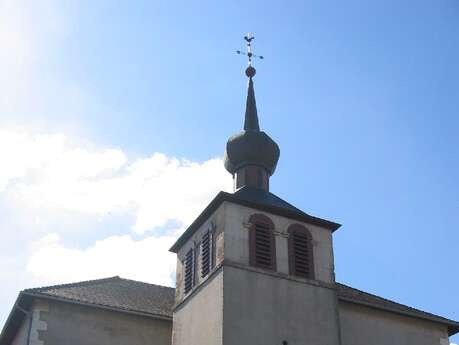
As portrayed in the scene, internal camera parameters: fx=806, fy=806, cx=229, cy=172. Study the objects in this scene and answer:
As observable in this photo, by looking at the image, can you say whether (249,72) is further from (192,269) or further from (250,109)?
(192,269)

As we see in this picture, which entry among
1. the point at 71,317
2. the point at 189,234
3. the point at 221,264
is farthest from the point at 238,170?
the point at 71,317

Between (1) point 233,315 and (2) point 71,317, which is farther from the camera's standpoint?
(2) point 71,317

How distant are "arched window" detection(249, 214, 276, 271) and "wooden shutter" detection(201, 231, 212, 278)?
3.55 ft

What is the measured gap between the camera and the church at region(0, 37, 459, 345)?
1797cm

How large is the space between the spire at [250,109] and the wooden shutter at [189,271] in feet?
13.5

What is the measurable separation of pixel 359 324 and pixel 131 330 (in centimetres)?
555

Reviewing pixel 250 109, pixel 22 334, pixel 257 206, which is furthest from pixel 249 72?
pixel 22 334

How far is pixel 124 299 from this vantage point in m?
20.4

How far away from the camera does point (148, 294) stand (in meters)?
21.7

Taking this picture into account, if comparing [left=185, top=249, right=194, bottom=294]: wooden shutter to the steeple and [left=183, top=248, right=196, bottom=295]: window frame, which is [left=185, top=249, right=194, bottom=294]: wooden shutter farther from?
the steeple

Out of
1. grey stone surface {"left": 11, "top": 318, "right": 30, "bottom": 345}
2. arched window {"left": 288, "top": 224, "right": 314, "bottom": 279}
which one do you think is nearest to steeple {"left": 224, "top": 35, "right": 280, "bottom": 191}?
arched window {"left": 288, "top": 224, "right": 314, "bottom": 279}

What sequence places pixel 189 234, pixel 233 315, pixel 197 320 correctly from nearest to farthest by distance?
1. pixel 233 315
2. pixel 197 320
3. pixel 189 234

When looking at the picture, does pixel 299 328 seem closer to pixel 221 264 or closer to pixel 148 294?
pixel 221 264

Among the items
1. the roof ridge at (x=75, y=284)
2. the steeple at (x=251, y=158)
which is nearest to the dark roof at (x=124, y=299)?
the roof ridge at (x=75, y=284)
